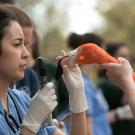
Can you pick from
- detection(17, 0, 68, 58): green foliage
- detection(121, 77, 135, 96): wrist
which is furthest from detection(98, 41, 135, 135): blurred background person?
detection(17, 0, 68, 58): green foliage

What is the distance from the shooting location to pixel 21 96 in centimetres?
370

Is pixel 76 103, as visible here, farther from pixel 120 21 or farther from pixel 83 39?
pixel 120 21

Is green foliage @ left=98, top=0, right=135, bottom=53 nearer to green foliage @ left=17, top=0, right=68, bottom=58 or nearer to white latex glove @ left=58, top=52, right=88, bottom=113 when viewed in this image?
green foliage @ left=17, top=0, right=68, bottom=58

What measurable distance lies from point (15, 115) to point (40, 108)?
0.21 m

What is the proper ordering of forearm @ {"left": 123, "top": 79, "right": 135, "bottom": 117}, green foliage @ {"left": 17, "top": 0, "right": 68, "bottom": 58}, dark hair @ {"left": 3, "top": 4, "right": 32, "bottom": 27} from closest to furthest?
1. forearm @ {"left": 123, "top": 79, "right": 135, "bottom": 117}
2. dark hair @ {"left": 3, "top": 4, "right": 32, "bottom": 27}
3. green foliage @ {"left": 17, "top": 0, "right": 68, "bottom": 58}

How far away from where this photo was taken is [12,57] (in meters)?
3.51

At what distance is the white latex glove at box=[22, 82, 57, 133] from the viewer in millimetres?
3354

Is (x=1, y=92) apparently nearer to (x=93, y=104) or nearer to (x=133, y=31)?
(x=93, y=104)

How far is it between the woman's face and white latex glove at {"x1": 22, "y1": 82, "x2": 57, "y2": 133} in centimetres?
20

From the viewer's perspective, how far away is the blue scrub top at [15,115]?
3.40 metres

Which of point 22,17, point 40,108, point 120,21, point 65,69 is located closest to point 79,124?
point 65,69

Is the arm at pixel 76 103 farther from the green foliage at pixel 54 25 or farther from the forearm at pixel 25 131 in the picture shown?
the green foliage at pixel 54 25

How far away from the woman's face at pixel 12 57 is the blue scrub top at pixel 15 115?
15 cm

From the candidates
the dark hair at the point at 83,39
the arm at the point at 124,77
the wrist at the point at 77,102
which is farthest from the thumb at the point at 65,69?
the dark hair at the point at 83,39
